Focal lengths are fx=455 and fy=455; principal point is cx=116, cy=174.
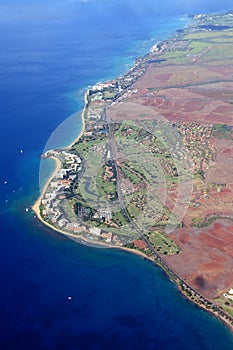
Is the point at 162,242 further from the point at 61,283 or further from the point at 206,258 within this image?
the point at 61,283

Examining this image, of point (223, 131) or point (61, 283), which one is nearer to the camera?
point (61, 283)

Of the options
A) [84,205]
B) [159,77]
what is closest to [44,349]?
[84,205]

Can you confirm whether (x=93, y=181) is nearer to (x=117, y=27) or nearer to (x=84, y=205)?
(x=84, y=205)

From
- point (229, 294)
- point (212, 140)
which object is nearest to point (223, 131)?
point (212, 140)

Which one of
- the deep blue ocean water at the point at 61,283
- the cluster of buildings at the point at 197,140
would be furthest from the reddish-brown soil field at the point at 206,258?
the cluster of buildings at the point at 197,140

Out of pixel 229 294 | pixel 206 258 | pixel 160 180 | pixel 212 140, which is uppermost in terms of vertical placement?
pixel 212 140

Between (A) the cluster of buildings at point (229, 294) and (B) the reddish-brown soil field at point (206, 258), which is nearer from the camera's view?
(A) the cluster of buildings at point (229, 294)

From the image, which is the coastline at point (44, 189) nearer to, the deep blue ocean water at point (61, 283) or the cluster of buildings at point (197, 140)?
the deep blue ocean water at point (61, 283)

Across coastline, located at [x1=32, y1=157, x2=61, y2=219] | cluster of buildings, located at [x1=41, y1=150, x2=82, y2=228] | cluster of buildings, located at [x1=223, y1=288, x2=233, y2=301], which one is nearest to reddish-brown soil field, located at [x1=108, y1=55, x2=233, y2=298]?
cluster of buildings, located at [x1=223, y1=288, x2=233, y2=301]
